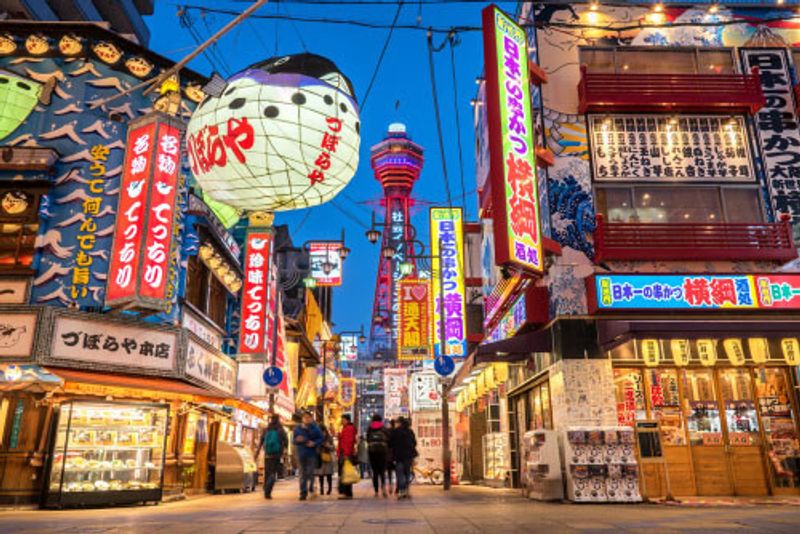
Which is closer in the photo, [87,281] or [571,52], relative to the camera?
[87,281]

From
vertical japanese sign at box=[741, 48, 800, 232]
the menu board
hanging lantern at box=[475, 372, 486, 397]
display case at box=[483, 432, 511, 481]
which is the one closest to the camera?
vertical japanese sign at box=[741, 48, 800, 232]

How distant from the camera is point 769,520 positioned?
8.27 meters

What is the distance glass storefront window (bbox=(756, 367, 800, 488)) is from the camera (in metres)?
14.2

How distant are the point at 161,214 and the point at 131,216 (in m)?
0.68

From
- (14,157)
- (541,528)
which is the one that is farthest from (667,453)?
(14,157)

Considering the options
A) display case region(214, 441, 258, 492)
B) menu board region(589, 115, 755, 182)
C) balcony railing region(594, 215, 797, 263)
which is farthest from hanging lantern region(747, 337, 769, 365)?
display case region(214, 441, 258, 492)

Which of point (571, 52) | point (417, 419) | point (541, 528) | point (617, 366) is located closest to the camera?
point (541, 528)

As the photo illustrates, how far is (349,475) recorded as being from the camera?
45.7 feet

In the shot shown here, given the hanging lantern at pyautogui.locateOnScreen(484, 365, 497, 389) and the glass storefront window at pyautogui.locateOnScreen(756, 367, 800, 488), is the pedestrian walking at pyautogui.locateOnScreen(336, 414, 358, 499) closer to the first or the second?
the hanging lantern at pyautogui.locateOnScreen(484, 365, 497, 389)

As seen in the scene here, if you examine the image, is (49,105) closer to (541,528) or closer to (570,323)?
(570,323)

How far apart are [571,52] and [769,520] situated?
1263 centimetres

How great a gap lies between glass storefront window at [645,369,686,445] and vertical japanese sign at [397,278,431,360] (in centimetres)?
1330

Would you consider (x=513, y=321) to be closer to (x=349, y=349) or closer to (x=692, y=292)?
(x=692, y=292)

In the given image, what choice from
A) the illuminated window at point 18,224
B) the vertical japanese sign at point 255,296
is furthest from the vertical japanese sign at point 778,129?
the illuminated window at point 18,224
